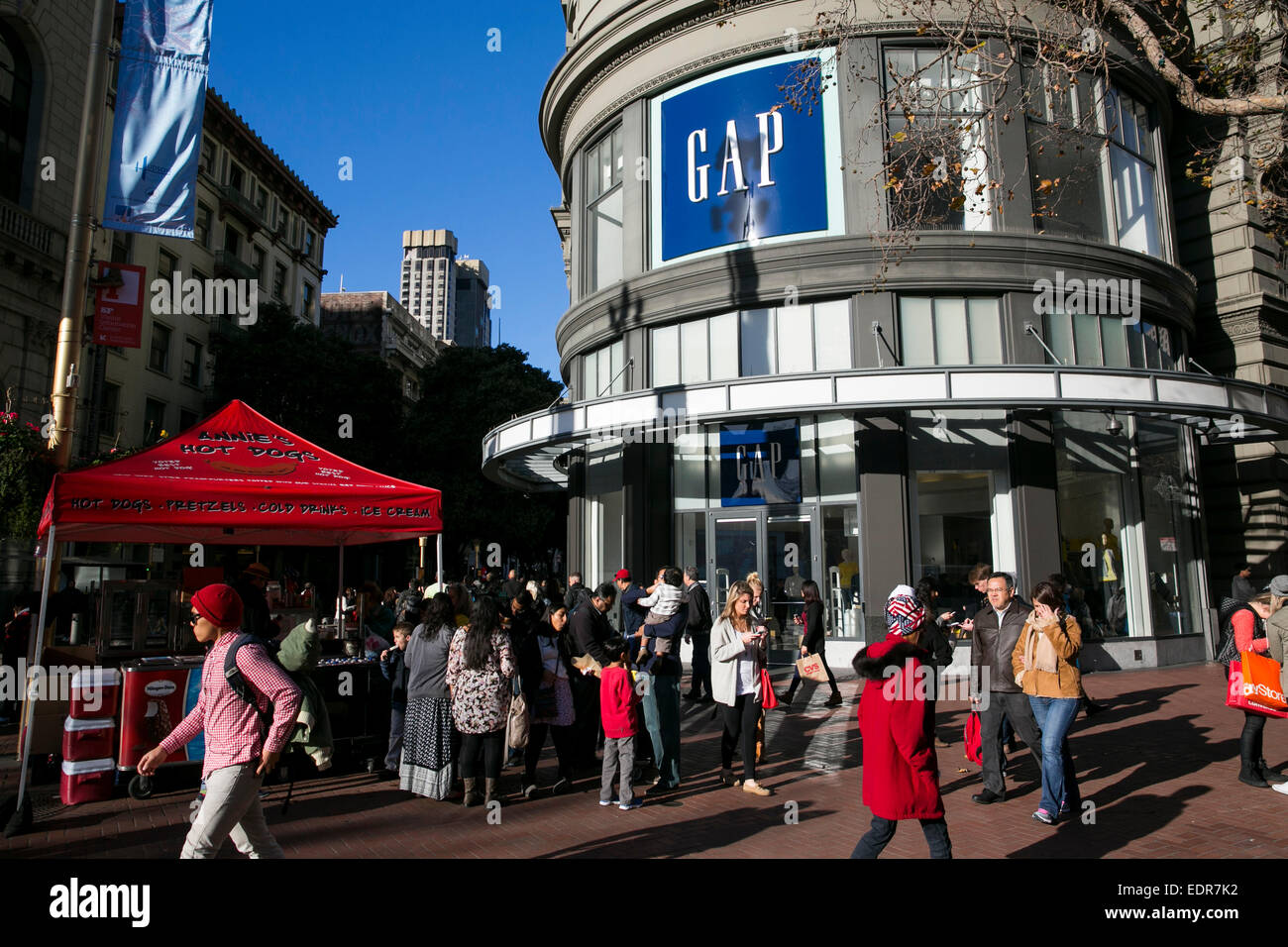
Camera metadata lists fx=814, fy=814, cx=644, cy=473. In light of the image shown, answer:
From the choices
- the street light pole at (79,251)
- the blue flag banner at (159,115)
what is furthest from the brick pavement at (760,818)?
the blue flag banner at (159,115)

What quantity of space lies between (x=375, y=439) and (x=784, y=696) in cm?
2693

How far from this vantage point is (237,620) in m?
4.63

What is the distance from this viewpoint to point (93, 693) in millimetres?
7512

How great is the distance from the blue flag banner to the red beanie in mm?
6556

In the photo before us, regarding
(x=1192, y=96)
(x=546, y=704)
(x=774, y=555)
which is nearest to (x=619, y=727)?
(x=546, y=704)

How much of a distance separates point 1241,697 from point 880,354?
9.41 m

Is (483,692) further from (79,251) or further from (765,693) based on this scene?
(79,251)

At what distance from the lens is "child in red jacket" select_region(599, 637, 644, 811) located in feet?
23.4

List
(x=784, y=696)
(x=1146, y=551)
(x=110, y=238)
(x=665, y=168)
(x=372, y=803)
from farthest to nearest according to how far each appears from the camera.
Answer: (x=110, y=238) → (x=665, y=168) → (x=1146, y=551) → (x=784, y=696) → (x=372, y=803)

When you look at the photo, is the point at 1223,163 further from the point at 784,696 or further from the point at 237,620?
the point at 237,620

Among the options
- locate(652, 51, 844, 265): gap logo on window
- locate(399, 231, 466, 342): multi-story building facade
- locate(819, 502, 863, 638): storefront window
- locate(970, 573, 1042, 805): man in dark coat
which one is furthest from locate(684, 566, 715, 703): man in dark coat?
locate(399, 231, 466, 342): multi-story building facade

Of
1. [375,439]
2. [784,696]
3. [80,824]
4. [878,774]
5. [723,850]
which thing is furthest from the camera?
[375,439]

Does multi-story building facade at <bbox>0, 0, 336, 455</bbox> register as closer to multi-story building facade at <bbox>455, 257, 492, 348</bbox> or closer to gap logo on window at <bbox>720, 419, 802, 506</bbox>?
gap logo on window at <bbox>720, 419, 802, 506</bbox>

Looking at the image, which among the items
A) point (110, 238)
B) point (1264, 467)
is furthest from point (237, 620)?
point (110, 238)
